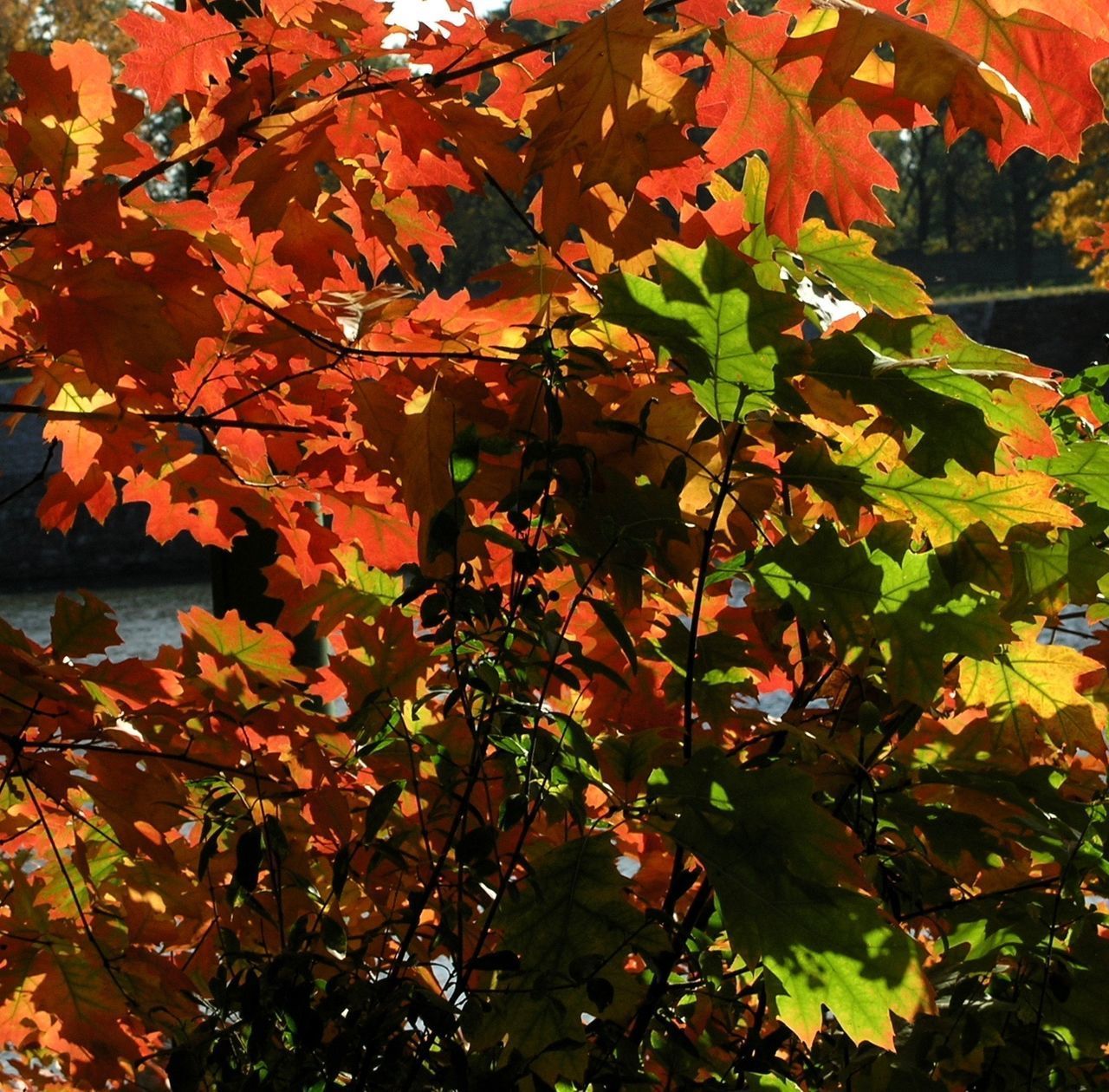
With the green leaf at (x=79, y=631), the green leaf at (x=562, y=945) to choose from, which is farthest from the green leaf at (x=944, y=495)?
the green leaf at (x=79, y=631)

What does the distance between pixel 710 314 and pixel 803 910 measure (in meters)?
0.43

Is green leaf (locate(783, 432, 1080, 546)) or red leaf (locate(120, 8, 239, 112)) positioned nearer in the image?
green leaf (locate(783, 432, 1080, 546))

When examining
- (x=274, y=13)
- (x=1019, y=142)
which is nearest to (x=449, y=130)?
(x=274, y=13)

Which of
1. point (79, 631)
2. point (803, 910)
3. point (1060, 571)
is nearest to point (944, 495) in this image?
point (1060, 571)

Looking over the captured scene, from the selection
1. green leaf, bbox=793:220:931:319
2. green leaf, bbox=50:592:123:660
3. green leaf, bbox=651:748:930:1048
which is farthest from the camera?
green leaf, bbox=50:592:123:660

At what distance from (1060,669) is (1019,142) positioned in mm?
508

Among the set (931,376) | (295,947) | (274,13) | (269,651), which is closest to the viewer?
(931,376)

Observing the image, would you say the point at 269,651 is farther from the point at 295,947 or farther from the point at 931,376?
the point at 931,376

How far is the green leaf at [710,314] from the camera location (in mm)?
925

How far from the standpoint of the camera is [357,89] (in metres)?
1.27

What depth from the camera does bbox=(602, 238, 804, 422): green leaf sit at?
925mm

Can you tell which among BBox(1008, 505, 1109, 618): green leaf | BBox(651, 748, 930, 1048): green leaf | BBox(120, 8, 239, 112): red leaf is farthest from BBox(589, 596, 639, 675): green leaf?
BBox(120, 8, 239, 112): red leaf

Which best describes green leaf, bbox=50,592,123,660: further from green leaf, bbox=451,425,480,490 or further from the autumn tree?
green leaf, bbox=451,425,480,490

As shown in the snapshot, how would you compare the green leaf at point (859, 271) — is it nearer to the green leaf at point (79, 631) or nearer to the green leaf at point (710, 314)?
the green leaf at point (710, 314)
